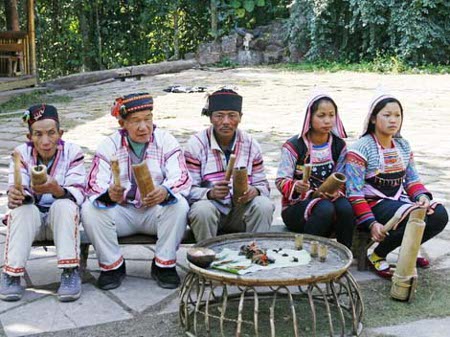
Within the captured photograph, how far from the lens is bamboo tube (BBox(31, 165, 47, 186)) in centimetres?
330

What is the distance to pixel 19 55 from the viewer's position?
13.4 m

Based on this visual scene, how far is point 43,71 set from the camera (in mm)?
19547

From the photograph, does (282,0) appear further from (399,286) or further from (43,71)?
(399,286)

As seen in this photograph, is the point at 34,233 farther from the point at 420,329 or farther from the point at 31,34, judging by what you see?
the point at 31,34

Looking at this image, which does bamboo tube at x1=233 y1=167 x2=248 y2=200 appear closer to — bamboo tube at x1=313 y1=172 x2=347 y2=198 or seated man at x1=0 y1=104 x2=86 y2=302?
bamboo tube at x1=313 y1=172 x2=347 y2=198

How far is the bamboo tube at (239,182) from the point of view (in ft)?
11.3

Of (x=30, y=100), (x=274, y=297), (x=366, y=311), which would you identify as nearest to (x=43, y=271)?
(x=274, y=297)

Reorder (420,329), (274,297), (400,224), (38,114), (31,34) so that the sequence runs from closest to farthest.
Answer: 1. (274,297)
2. (420,329)
3. (38,114)
4. (400,224)
5. (31,34)

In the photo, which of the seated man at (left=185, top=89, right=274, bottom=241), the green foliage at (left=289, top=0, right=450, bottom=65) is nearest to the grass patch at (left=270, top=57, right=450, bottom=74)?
the green foliage at (left=289, top=0, right=450, bottom=65)

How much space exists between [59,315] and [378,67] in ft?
48.7

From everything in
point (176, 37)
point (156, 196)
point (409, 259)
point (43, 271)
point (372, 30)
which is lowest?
point (43, 271)

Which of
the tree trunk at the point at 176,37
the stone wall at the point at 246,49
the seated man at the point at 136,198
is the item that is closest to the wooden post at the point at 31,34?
the stone wall at the point at 246,49

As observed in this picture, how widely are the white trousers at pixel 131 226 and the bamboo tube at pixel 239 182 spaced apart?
28 cm

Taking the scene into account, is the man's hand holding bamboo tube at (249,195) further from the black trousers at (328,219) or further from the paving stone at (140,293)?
the paving stone at (140,293)
